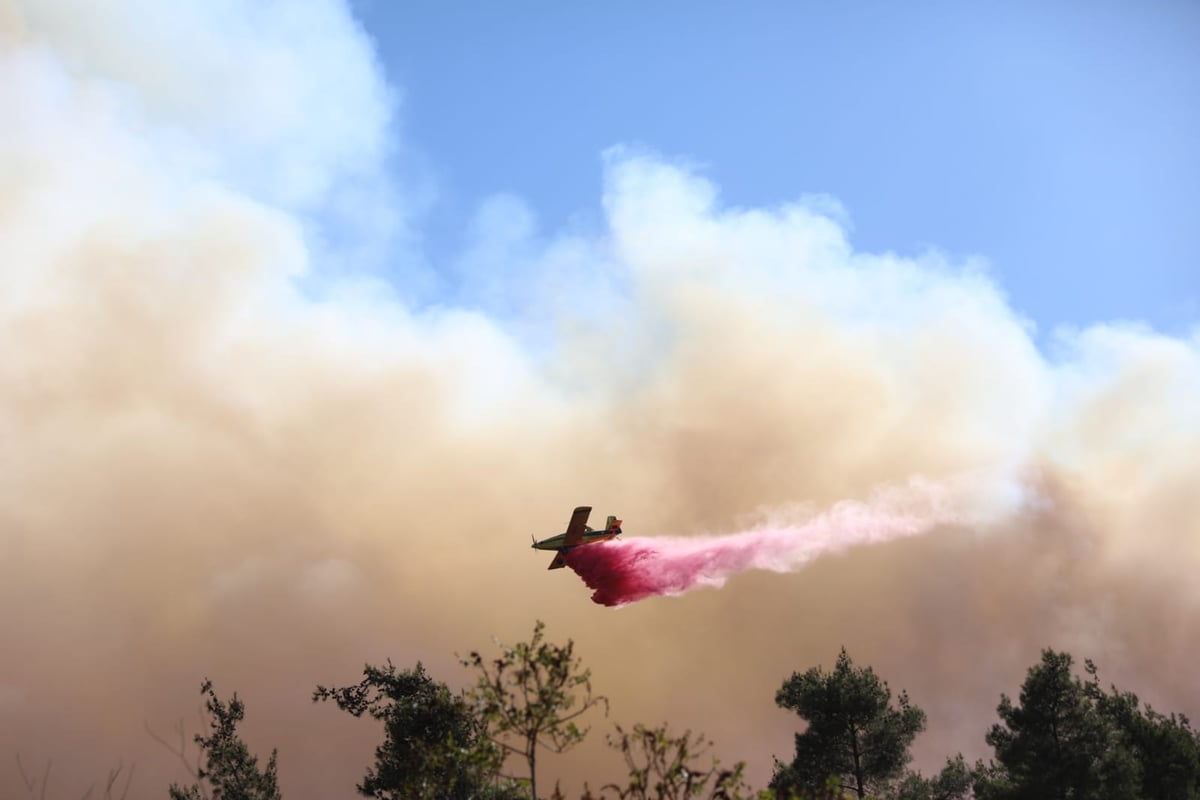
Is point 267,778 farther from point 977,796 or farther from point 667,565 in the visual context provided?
point 977,796

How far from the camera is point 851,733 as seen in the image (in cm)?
6956

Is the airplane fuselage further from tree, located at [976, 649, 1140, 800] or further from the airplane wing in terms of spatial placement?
tree, located at [976, 649, 1140, 800]

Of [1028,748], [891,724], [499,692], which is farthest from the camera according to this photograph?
[891,724]

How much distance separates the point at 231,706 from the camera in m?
77.2

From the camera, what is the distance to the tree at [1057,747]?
60344 millimetres

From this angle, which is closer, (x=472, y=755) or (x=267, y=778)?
Result: (x=472, y=755)

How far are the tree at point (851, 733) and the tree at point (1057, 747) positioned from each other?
653cm

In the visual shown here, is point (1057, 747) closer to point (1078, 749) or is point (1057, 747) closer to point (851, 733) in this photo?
point (1078, 749)

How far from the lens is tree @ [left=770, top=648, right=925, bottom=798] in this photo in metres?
68.2

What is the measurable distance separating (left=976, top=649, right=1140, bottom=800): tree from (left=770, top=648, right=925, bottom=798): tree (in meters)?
6.53

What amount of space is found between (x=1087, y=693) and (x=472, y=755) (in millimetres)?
54619

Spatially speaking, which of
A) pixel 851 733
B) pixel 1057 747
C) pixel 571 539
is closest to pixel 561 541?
pixel 571 539

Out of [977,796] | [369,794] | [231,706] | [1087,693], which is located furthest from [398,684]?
[1087,693]

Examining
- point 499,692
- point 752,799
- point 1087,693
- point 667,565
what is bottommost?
point 752,799
